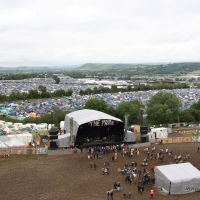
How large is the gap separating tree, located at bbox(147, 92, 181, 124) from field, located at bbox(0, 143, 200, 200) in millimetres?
16049

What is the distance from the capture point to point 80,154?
2589 centimetres

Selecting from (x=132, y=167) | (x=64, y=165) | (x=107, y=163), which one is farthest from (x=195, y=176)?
(x=64, y=165)

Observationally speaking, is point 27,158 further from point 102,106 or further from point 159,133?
point 102,106

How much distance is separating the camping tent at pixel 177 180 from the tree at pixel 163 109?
24599 mm

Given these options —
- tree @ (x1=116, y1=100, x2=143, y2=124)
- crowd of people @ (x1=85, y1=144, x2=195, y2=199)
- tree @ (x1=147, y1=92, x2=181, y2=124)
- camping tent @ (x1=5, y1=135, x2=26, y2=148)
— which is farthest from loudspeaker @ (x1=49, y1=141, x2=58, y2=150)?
tree @ (x1=147, y1=92, x2=181, y2=124)

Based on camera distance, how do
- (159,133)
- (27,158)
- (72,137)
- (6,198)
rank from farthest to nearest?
1. (159,133)
2. (72,137)
3. (27,158)
4. (6,198)

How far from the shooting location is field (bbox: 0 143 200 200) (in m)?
17.1

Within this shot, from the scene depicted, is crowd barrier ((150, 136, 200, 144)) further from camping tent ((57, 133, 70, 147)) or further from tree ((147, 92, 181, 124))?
tree ((147, 92, 181, 124))

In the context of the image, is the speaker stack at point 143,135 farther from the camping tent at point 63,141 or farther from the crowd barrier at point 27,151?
the crowd barrier at point 27,151

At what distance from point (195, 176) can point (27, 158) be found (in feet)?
45.3

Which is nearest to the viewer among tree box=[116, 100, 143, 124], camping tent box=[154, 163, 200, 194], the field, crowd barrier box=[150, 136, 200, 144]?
the field

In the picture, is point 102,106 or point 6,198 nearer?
point 6,198

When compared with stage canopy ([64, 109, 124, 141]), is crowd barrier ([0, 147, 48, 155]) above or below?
below

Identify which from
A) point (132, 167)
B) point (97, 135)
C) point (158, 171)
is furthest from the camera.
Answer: point (97, 135)
